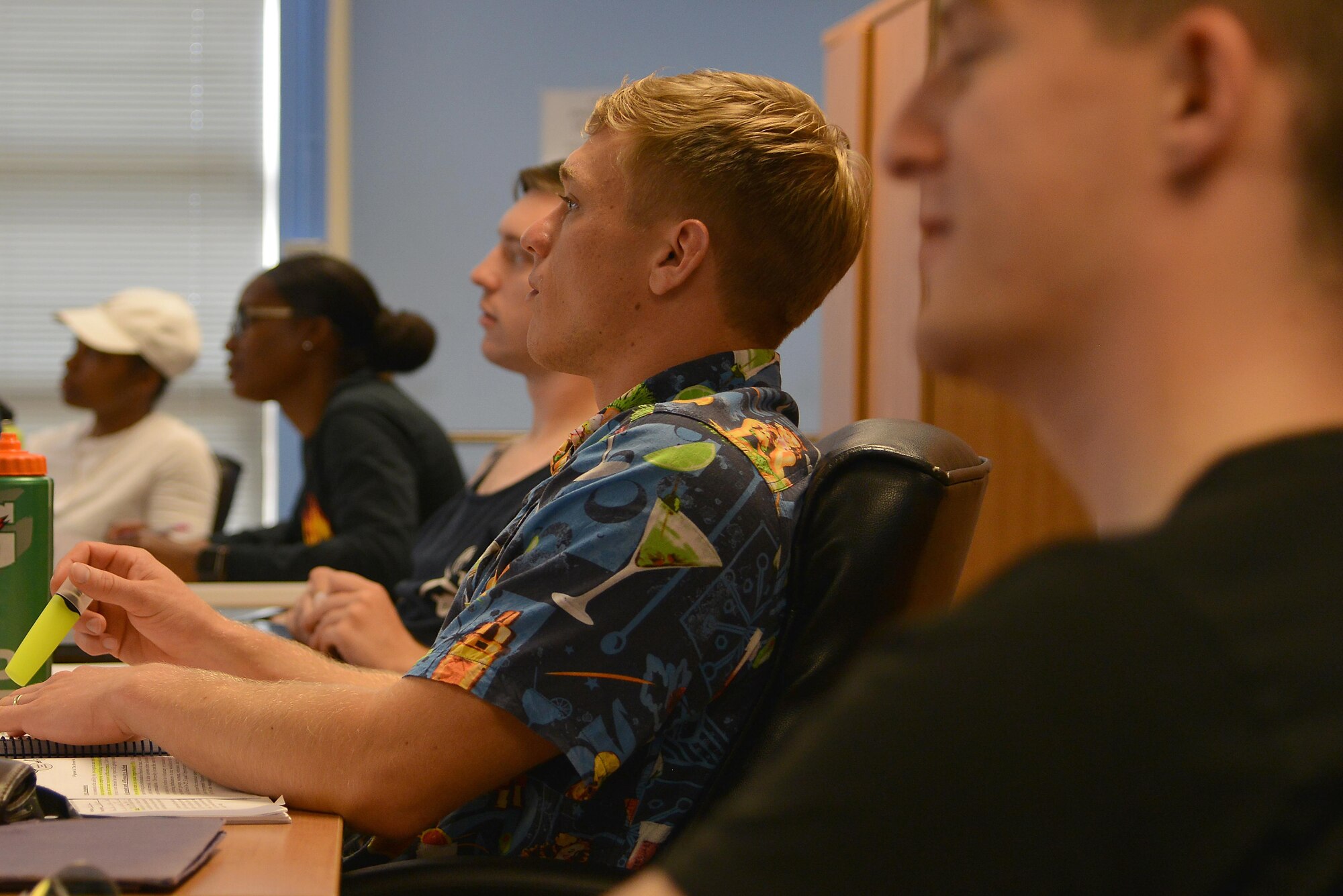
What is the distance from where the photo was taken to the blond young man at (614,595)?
3.00ft

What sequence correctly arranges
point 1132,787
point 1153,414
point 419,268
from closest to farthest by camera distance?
point 1132,787
point 1153,414
point 419,268

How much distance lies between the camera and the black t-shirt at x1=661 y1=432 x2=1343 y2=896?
31 centimetres

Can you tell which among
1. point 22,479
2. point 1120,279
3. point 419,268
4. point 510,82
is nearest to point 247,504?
point 419,268

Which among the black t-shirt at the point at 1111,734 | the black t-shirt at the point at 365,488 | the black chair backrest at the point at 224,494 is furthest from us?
the black chair backrest at the point at 224,494

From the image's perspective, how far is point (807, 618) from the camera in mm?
1015

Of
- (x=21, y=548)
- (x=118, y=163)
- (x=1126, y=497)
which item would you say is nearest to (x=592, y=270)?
(x=21, y=548)

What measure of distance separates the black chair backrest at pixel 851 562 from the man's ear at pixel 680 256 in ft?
0.83

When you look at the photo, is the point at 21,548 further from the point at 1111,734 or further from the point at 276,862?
the point at 1111,734

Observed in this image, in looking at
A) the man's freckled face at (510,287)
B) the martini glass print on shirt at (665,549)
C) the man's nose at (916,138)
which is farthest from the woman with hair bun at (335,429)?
the man's nose at (916,138)

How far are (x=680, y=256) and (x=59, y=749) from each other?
27.8 inches

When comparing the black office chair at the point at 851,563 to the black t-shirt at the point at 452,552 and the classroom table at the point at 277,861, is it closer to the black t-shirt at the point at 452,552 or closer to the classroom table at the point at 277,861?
the classroom table at the point at 277,861

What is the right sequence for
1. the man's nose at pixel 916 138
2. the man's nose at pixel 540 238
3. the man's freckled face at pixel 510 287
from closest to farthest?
1. the man's nose at pixel 916 138
2. the man's nose at pixel 540 238
3. the man's freckled face at pixel 510 287

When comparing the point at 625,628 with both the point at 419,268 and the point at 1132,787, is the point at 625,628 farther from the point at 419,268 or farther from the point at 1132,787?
the point at 419,268

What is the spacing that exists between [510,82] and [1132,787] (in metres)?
3.82
